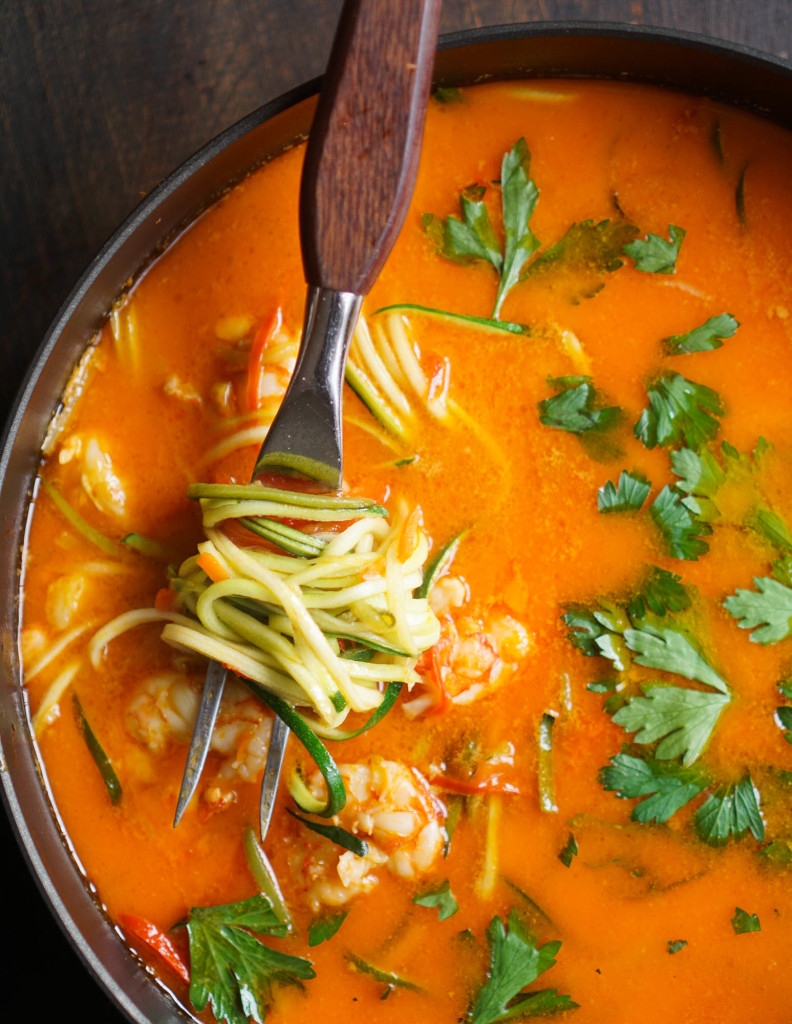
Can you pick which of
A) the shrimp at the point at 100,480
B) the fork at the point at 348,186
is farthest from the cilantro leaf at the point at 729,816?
the shrimp at the point at 100,480

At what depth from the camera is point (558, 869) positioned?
279 centimetres

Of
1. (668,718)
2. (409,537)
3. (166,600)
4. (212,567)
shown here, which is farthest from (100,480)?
(668,718)

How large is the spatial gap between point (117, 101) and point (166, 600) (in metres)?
1.58

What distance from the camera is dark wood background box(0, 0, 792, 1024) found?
2.96 meters

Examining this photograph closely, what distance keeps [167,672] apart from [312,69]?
1.92 meters

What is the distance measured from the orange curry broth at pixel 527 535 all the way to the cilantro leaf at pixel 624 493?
34 mm

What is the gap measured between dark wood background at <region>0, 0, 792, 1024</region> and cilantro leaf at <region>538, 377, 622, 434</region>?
3.89 feet

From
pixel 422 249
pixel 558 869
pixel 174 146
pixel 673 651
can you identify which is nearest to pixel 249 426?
pixel 422 249

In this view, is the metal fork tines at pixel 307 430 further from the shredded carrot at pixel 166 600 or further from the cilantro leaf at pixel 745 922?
the cilantro leaf at pixel 745 922

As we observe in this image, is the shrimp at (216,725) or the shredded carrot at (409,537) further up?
the shredded carrot at (409,537)

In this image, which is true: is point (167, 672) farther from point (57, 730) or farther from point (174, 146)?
point (174, 146)

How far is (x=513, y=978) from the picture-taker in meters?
2.74

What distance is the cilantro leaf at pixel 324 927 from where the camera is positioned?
2766 mm

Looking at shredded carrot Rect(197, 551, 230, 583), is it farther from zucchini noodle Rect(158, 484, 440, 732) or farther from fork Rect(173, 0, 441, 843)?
fork Rect(173, 0, 441, 843)
